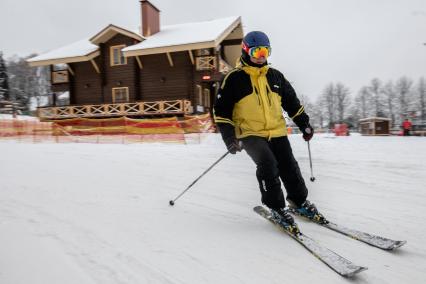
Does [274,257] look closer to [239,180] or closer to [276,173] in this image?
[276,173]

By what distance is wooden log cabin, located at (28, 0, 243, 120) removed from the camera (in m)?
18.8

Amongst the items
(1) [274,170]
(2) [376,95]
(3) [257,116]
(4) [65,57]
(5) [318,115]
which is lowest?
(1) [274,170]

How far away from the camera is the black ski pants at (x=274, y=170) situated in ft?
9.45

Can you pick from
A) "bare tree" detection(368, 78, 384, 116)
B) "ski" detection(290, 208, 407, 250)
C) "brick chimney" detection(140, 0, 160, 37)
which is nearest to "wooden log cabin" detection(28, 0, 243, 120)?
"brick chimney" detection(140, 0, 160, 37)

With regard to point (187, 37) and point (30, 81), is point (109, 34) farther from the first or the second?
point (30, 81)

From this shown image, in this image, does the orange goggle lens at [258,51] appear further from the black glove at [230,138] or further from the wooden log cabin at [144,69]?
the wooden log cabin at [144,69]

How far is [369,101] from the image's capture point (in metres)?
66.9

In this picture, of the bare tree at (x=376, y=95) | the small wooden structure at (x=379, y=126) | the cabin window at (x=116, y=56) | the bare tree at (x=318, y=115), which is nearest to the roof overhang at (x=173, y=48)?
the cabin window at (x=116, y=56)

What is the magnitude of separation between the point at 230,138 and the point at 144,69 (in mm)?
18649

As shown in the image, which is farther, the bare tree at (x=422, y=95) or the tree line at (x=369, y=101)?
the tree line at (x=369, y=101)

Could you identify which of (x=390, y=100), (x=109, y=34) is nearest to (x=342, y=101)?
(x=390, y=100)

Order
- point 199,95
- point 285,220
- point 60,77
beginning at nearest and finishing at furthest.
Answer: point 285,220 < point 199,95 < point 60,77

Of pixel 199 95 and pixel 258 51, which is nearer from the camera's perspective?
pixel 258 51

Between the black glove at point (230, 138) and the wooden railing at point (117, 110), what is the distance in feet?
50.1
